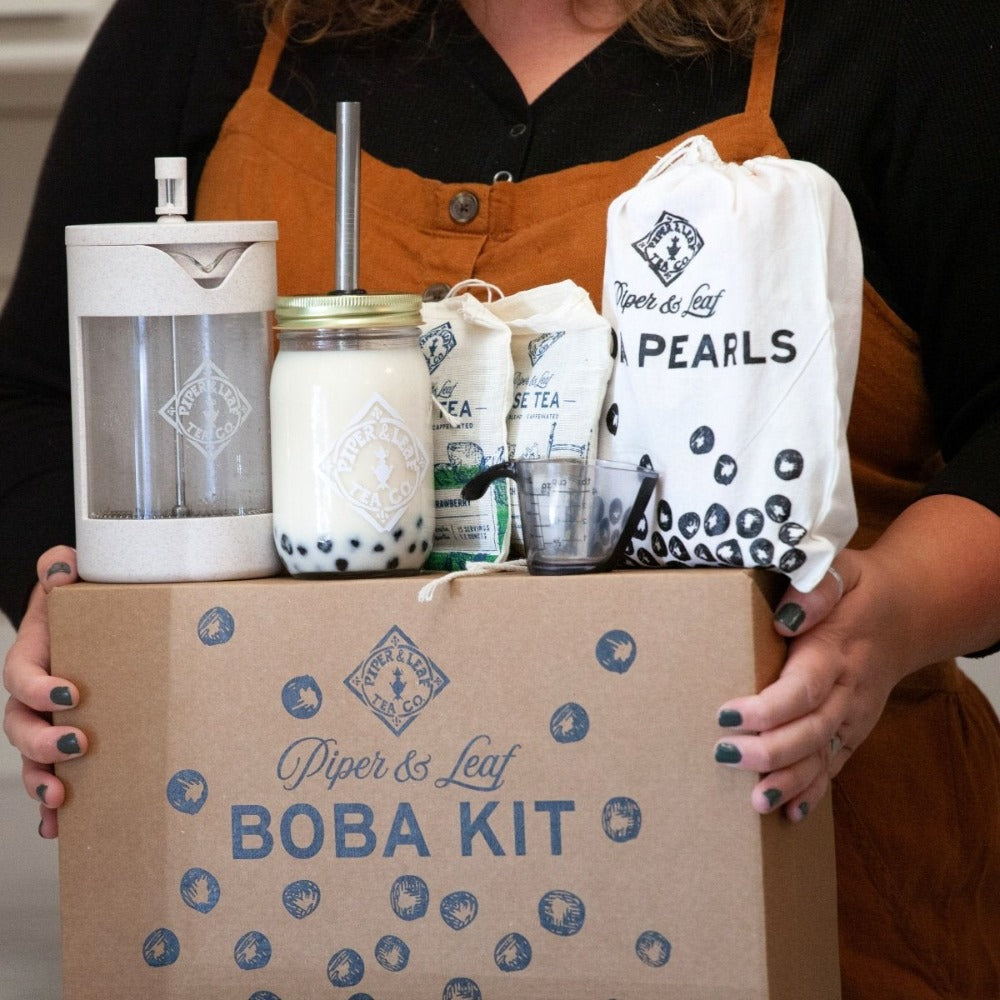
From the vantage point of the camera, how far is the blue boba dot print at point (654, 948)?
0.79 metres

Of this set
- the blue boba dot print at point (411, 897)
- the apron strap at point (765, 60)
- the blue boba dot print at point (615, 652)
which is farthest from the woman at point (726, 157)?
the blue boba dot print at point (411, 897)

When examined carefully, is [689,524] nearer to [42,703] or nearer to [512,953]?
[512,953]

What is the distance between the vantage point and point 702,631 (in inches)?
30.7

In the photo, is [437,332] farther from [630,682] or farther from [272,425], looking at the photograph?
[630,682]

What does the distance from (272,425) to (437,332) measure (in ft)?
0.41

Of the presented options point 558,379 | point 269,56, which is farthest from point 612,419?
point 269,56

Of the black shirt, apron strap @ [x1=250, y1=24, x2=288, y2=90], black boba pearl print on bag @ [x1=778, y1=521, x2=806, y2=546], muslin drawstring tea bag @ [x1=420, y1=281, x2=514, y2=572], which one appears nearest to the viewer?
black boba pearl print on bag @ [x1=778, y1=521, x2=806, y2=546]

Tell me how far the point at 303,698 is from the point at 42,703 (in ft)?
0.51

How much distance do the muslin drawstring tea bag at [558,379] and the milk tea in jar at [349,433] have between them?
76 millimetres

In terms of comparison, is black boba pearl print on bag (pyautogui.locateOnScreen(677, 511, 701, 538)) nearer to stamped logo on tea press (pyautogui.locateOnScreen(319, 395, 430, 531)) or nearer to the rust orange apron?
stamped logo on tea press (pyautogui.locateOnScreen(319, 395, 430, 531))

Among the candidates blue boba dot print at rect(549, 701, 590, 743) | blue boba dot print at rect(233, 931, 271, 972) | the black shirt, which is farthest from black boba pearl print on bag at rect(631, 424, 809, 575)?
blue boba dot print at rect(233, 931, 271, 972)

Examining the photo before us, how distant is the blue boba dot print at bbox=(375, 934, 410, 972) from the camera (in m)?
0.81

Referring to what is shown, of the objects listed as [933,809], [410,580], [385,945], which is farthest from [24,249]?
[933,809]

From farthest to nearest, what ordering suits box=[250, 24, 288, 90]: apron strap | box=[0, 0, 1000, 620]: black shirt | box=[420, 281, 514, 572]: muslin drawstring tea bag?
1. box=[250, 24, 288, 90]: apron strap
2. box=[0, 0, 1000, 620]: black shirt
3. box=[420, 281, 514, 572]: muslin drawstring tea bag
